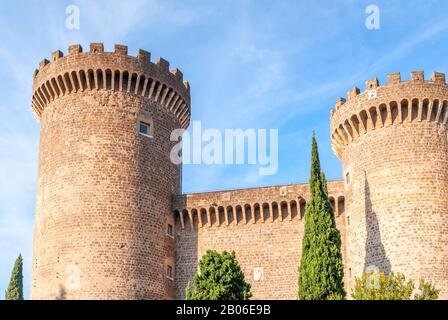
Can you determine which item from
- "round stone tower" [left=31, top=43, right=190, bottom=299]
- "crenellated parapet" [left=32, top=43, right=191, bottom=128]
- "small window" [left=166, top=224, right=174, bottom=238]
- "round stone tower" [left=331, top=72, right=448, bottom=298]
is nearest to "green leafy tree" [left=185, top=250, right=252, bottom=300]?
"round stone tower" [left=31, top=43, right=190, bottom=299]

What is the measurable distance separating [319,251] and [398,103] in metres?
8.51

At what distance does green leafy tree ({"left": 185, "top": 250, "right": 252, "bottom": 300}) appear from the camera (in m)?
30.7

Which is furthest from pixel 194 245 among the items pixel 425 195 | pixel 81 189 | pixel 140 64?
pixel 425 195

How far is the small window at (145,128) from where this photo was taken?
3812 cm

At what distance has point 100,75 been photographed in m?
37.7

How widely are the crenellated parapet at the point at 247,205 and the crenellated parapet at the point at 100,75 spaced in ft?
17.8

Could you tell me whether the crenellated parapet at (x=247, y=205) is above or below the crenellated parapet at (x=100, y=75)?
below

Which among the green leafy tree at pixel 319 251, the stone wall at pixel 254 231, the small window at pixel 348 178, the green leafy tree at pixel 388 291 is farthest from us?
the stone wall at pixel 254 231

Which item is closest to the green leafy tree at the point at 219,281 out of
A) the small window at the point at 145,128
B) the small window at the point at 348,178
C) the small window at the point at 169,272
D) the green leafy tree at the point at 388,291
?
the green leafy tree at the point at 388,291

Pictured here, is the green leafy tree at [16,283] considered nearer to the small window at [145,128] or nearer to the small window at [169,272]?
the small window at [169,272]

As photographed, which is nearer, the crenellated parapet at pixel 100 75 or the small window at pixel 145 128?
the crenellated parapet at pixel 100 75

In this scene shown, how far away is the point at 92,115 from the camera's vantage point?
37219mm

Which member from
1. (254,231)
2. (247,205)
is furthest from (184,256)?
(247,205)

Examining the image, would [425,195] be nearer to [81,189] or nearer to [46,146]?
[81,189]
